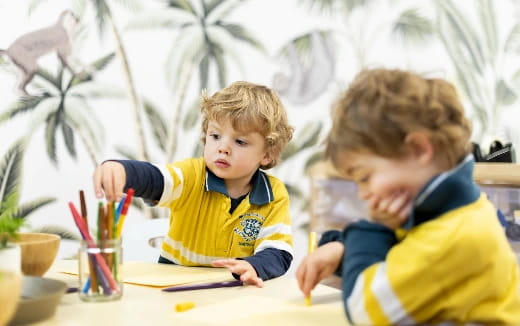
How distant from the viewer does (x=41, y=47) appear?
2.51 m

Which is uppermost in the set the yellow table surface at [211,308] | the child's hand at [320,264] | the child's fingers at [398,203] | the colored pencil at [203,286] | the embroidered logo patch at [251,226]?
the child's fingers at [398,203]

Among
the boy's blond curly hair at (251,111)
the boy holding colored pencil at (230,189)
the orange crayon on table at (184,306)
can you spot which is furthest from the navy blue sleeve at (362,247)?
the boy's blond curly hair at (251,111)

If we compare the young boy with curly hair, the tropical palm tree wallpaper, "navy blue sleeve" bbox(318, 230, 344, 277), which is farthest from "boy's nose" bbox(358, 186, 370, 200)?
A: the tropical palm tree wallpaper

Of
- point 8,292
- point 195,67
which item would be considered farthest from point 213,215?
point 195,67

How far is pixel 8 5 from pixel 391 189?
86.2 inches

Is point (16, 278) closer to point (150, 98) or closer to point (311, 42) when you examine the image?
point (150, 98)

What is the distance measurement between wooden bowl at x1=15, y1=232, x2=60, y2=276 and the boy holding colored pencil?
0.29 m

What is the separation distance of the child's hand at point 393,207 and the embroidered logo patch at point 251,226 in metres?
0.59

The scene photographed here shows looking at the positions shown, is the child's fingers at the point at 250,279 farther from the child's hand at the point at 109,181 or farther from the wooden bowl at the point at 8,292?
the wooden bowl at the point at 8,292

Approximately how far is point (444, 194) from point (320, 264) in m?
0.24

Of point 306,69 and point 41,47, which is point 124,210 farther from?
point 306,69

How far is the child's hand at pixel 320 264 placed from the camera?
89 centimetres

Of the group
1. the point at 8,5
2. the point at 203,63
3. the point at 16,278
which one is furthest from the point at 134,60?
the point at 16,278

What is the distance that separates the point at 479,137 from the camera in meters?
3.08
